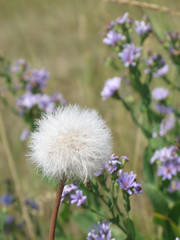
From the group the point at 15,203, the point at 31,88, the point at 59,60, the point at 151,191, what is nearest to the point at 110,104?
the point at 31,88

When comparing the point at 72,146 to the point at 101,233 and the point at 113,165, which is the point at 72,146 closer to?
the point at 113,165

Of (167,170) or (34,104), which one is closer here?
(167,170)

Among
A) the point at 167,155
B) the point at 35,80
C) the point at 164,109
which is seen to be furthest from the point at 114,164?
the point at 35,80

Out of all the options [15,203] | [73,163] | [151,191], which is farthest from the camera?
[15,203]

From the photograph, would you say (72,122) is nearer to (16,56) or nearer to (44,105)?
(44,105)

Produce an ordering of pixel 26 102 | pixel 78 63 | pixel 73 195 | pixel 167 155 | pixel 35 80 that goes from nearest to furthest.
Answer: pixel 73 195 → pixel 167 155 → pixel 26 102 → pixel 35 80 → pixel 78 63

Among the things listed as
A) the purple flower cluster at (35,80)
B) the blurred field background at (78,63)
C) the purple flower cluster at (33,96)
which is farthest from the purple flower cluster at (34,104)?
the blurred field background at (78,63)

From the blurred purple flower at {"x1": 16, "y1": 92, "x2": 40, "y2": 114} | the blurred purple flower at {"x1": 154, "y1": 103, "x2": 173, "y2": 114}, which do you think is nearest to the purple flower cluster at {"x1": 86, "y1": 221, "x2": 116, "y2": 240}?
the blurred purple flower at {"x1": 154, "y1": 103, "x2": 173, "y2": 114}
